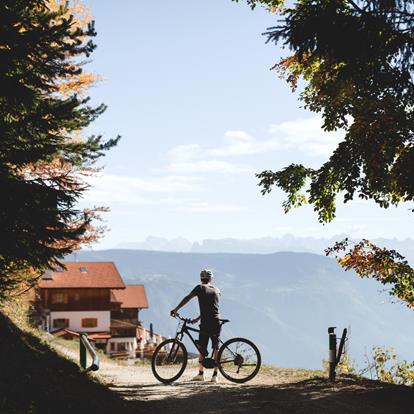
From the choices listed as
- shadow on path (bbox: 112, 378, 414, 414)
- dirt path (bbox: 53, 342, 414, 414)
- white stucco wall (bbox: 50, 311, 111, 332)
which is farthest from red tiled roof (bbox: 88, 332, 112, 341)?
shadow on path (bbox: 112, 378, 414, 414)

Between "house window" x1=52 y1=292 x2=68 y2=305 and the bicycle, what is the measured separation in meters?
51.5

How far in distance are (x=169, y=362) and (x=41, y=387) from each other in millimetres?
4205

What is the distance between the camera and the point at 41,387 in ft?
26.0

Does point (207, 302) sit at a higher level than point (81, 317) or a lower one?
higher

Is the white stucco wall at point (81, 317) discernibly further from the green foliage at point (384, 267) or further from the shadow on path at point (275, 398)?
the shadow on path at point (275, 398)

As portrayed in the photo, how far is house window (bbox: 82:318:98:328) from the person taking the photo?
5944 centimetres

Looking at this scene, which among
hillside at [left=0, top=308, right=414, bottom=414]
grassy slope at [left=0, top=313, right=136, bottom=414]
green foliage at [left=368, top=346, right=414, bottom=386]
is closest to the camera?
grassy slope at [left=0, top=313, right=136, bottom=414]

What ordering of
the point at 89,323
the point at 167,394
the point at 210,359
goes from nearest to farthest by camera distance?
1. the point at 167,394
2. the point at 210,359
3. the point at 89,323

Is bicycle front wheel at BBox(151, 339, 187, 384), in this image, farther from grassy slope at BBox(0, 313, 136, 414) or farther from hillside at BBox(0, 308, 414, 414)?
grassy slope at BBox(0, 313, 136, 414)

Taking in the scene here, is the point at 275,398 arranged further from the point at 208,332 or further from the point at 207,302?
the point at 207,302

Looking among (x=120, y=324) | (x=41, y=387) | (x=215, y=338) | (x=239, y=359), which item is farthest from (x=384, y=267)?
(x=120, y=324)

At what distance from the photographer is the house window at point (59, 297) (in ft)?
199

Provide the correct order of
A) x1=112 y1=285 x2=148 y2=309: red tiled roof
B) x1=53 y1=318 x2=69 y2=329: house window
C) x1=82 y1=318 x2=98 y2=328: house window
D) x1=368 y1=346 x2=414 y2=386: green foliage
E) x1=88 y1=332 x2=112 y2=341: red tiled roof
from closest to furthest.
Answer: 1. x1=368 y1=346 x2=414 y2=386: green foliage
2. x1=88 y1=332 x2=112 y2=341: red tiled roof
3. x1=82 y1=318 x2=98 y2=328: house window
4. x1=53 y1=318 x2=69 y2=329: house window
5. x1=112 y1=285 x2=148 y2=309: red tiled roof

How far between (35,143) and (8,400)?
637 cm
